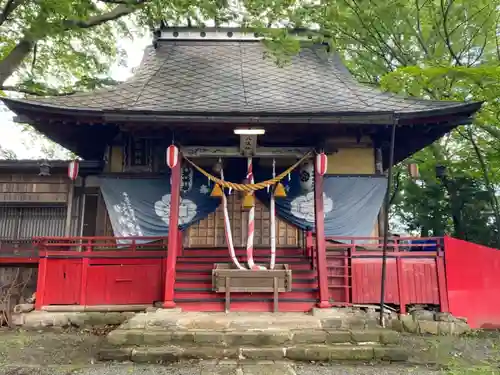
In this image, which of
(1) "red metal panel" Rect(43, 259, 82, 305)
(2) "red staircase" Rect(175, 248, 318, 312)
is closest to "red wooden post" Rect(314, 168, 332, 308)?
(2) "red staircase" Rect(175, 248, 318, 312)

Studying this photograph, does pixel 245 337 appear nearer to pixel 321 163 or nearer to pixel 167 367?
pixel 167 367

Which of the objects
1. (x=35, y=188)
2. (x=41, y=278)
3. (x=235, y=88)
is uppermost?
(x=235, y=88)

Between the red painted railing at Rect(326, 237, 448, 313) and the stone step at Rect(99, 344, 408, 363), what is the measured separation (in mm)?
2189

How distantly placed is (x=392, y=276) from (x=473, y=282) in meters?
1.86

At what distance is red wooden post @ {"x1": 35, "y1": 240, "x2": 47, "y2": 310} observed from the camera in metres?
7.73

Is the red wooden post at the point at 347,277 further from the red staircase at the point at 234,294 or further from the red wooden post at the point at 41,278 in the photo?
the red wooden post at the point at 41,278

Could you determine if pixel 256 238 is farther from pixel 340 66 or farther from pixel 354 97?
pixel 340 66

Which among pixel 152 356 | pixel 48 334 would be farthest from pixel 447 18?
pixel 48 334

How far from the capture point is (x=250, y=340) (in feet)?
18.9

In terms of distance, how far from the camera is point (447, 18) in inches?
464

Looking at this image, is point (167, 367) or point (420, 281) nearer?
point (167, 367)

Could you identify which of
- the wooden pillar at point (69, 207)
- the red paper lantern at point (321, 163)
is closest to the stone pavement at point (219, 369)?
the red paper lantern at point (321, 163)

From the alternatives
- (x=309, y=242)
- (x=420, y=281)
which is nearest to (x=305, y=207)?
(x=309, y=242)

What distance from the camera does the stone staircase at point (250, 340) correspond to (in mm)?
5551
